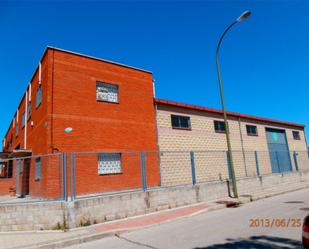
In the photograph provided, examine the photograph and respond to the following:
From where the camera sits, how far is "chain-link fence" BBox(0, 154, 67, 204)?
8.87m

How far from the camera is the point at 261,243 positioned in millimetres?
5543

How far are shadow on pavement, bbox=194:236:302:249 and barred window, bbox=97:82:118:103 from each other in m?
11.1

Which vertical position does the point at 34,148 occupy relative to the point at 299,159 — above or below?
above

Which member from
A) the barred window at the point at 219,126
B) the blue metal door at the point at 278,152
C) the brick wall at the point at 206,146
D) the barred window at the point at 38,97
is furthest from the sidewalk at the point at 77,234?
the barred window at the point at 219,126

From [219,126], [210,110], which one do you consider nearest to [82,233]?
[210,110]

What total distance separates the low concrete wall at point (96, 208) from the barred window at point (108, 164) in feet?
13.0

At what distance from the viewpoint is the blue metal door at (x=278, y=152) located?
17.6 metres

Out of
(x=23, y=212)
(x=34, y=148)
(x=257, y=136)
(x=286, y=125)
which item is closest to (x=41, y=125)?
(x=34, y=148)

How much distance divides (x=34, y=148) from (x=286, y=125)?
25.9 metres

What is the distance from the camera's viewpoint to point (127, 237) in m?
7.04

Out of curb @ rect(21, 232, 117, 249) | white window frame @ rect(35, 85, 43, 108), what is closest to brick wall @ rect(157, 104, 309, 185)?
curb @ rect(21, 232, 117, 249)

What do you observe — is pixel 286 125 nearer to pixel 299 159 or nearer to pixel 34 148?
pixel 299 159

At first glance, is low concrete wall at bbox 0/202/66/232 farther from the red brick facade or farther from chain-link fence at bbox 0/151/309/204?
the red brick facade
